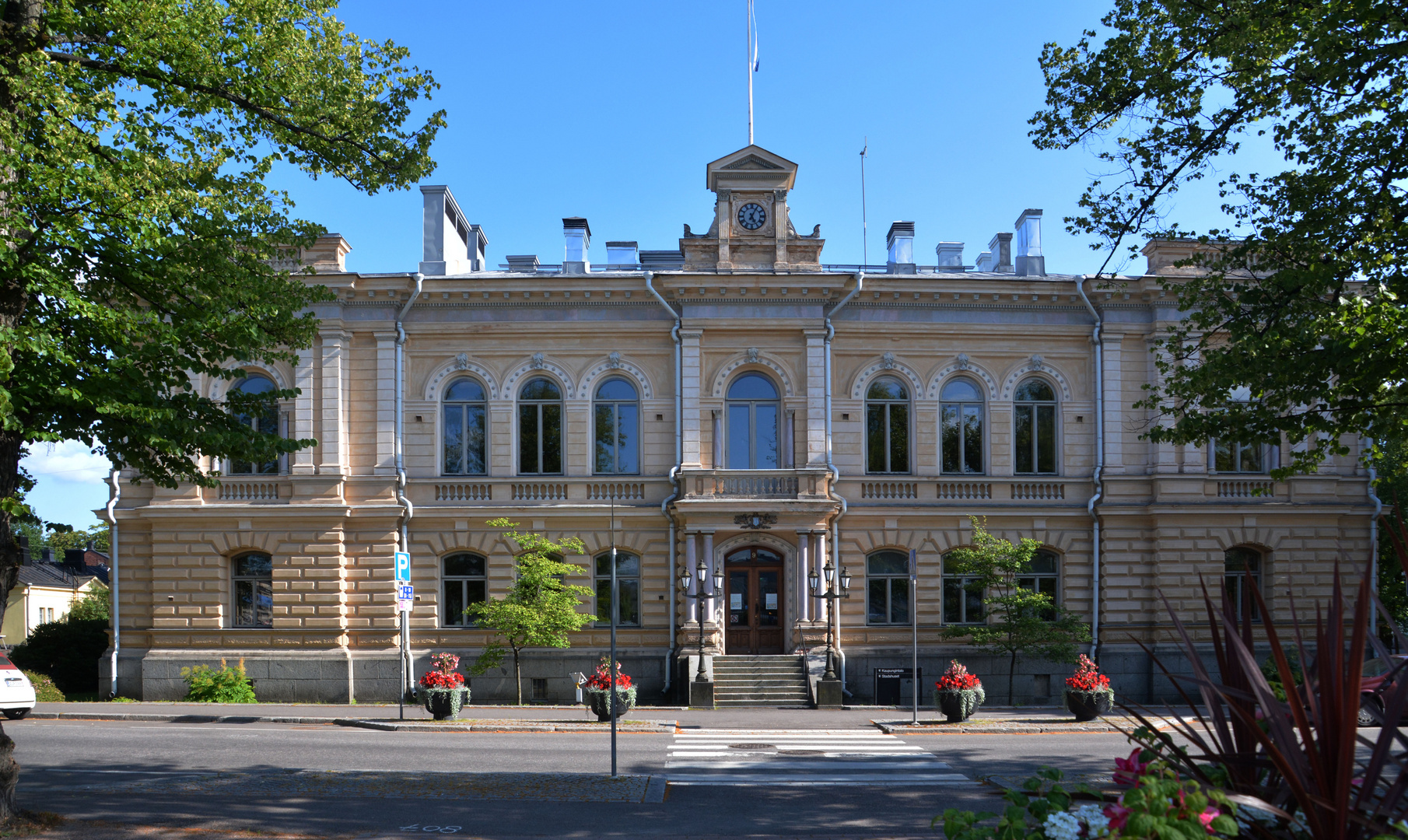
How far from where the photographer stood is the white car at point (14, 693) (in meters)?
22.1

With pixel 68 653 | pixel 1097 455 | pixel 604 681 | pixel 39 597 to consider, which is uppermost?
pixel 1097 455

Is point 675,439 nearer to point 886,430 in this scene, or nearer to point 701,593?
point 701,593

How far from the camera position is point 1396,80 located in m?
14.6

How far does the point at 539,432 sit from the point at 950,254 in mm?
14320

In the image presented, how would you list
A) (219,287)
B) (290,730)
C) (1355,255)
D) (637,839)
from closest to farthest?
1. (637,839)
2. (219,287)
3. (1355,255)
4. (290,730)

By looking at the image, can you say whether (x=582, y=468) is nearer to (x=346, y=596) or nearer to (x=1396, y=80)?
(x=346, y=596)

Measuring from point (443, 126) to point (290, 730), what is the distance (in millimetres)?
12675

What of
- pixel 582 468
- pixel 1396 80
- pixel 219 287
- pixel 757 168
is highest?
pixel 757 168

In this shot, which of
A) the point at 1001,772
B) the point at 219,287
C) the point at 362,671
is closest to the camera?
the point at 219,287

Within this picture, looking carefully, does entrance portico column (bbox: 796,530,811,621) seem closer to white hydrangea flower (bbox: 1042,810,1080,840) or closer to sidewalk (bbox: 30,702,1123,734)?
sidewalk (bbox: 30,702,1123,734)

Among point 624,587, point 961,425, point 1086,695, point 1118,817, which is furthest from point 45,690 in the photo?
point 1118,817

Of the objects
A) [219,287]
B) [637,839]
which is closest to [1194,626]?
A: [637,839]

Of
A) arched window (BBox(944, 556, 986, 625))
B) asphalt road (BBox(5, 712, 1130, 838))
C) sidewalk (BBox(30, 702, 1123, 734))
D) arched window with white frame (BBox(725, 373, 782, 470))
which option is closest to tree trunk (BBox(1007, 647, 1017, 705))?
sidewalk (BBox(30, 702, 1123, 734))

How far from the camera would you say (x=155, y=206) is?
12.1 metres
